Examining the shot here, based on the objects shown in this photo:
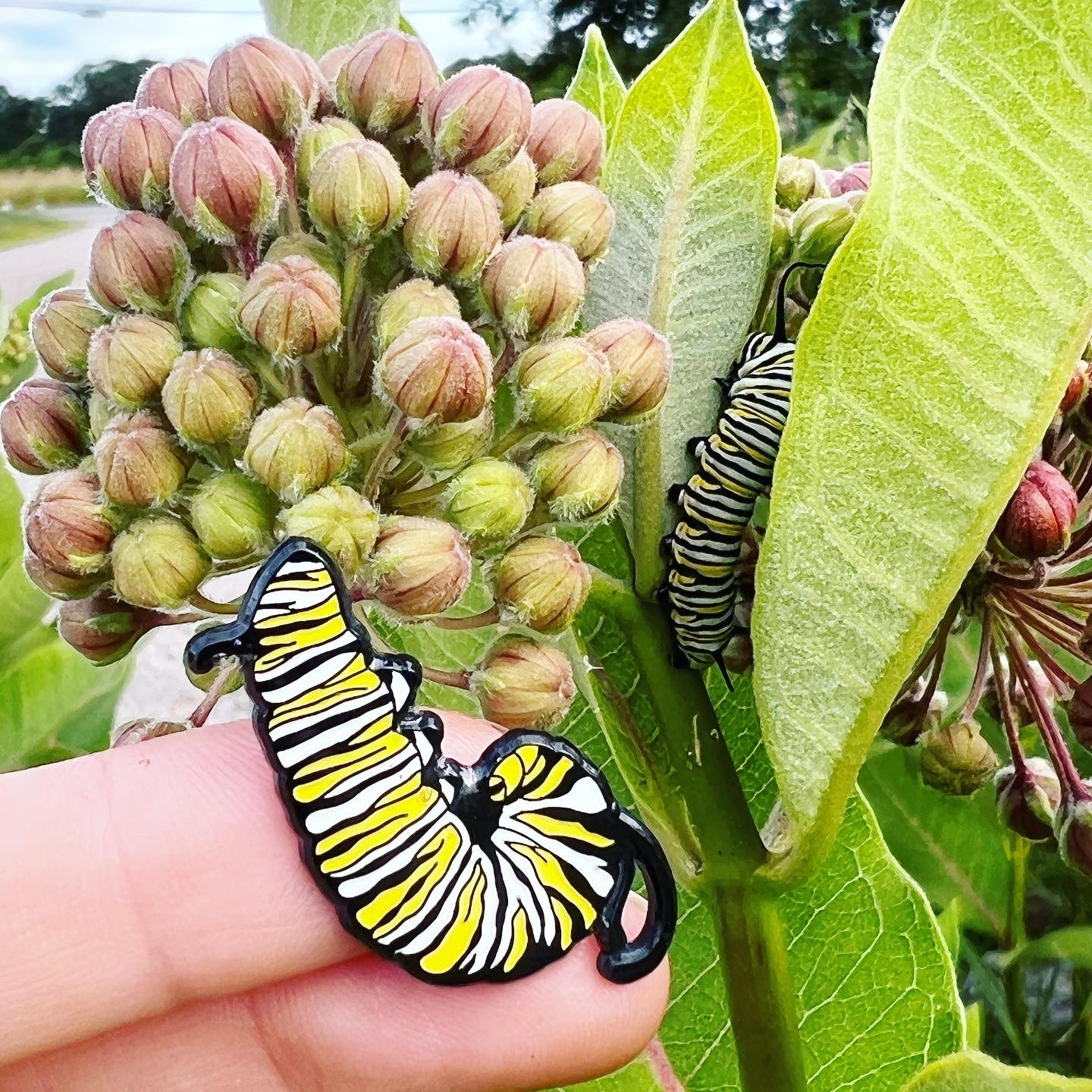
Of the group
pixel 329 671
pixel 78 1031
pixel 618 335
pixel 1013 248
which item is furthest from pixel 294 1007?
pixel 1013 248

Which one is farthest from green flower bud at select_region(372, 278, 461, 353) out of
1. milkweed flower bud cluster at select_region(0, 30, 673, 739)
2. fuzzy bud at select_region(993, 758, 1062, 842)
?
fuzzy bud at select_region(993, 758, 1062, 842)

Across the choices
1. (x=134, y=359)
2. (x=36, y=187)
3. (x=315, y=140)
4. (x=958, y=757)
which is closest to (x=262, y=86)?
(x=315, y=140)

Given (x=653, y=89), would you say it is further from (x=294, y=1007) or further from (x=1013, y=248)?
(x=294, y=1007)

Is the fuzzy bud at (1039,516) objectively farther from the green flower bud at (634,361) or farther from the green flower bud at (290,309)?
the green flower bud at (290,309)

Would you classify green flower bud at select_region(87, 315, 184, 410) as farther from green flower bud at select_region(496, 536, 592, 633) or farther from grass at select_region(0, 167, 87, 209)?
grass at select_region(0, 167, 87, 209)

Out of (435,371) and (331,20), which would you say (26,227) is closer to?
(331,20)
